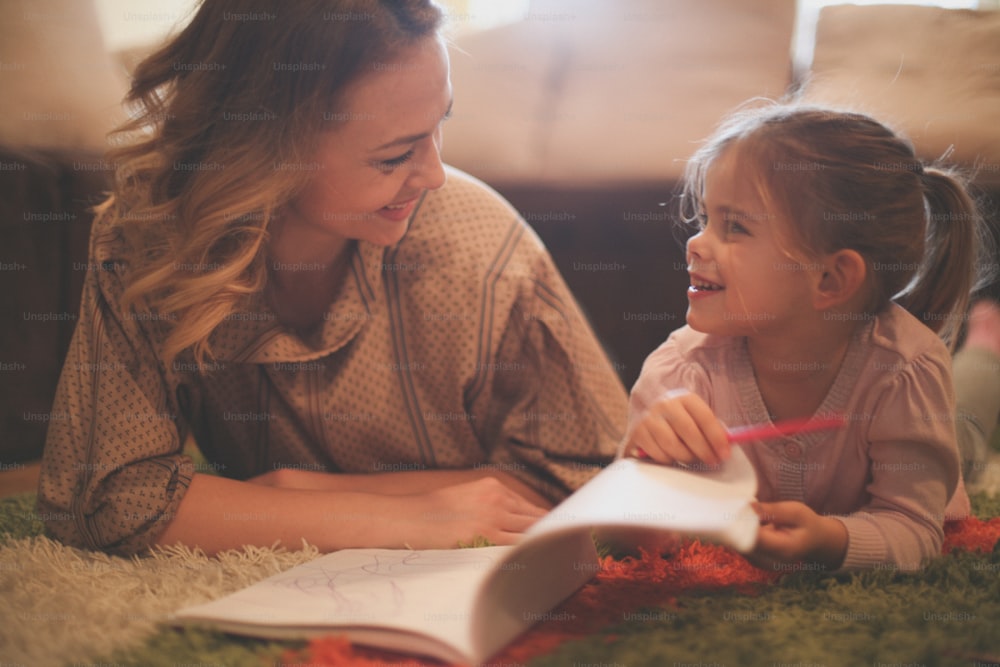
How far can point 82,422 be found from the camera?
0.93 metres

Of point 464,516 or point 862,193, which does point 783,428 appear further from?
point 464,516

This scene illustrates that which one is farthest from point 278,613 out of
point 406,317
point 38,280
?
point 38,280

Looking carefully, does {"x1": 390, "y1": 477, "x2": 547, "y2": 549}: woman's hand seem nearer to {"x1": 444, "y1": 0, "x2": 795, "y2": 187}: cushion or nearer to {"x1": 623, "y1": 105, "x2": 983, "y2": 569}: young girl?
{"x1": 623, "y1": 105, "x2": 983, "y2": 569}: young girl

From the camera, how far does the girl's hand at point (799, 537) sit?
2.40 feet

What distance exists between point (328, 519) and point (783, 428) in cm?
47

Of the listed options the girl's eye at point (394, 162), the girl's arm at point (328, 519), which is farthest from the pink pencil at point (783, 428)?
the girl's eye at point (394, 162)

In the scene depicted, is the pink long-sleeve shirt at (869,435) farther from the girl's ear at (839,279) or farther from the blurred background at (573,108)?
the blurred background at (573,108)

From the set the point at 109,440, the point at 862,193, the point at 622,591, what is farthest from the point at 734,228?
the point at 109,440

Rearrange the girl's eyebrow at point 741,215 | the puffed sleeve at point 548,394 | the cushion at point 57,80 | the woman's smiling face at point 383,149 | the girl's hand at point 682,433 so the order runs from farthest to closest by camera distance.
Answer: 1. the cushion at point 57,80
2. the puffed sleeve at point 548,394
3. the woman's smiling face at point 383,149
4. the girl's eyebrow at point 741,215
5. the girl's hand at point 682,433

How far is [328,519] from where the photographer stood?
905 millimetres

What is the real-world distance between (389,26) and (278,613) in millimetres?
607

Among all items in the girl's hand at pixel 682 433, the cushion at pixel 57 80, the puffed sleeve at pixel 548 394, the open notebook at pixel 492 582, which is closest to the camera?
the open notebook at pixel 492 582

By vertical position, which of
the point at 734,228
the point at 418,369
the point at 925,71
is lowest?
the point at 418,369

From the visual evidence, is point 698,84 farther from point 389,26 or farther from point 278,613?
point 278,613
